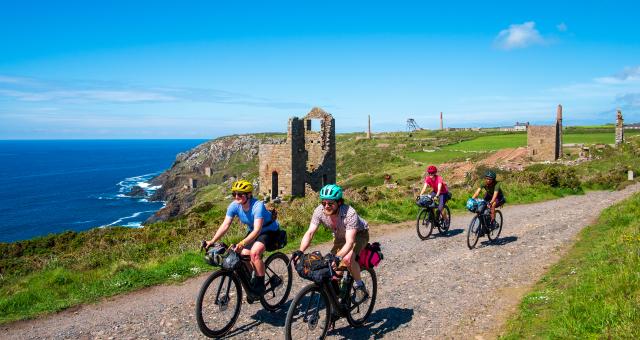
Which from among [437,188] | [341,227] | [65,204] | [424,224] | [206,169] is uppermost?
[341,227]

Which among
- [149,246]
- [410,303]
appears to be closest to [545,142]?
[149,246]

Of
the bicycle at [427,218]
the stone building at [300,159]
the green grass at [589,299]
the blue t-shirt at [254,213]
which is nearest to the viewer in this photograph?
the green grass at [589,299]

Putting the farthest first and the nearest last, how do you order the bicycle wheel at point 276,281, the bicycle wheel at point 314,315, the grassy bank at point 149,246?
the grassy bank at point 149,246
the bicycle wheel at point 276,281
the bicycle wheel at point 314,315

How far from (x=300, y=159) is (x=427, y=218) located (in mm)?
19422

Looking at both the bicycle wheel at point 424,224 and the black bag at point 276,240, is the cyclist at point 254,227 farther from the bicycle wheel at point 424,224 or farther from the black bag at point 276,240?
the bicycle wheel at point 424,224

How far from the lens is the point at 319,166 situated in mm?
33406

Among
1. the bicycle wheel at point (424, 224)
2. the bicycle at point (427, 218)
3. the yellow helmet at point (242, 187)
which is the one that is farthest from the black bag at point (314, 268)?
the bicycle wheel at point (424, 224)

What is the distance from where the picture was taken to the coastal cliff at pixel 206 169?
8975 cm

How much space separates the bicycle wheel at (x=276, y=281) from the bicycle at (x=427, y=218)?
596cm

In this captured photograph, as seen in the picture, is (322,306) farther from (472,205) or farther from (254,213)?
(472,205)

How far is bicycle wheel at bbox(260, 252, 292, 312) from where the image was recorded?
778 cm

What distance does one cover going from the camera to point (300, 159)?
3238 centimetres

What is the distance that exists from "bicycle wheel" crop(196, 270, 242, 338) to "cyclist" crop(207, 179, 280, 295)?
359 mm

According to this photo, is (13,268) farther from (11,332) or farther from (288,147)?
(288,147)
